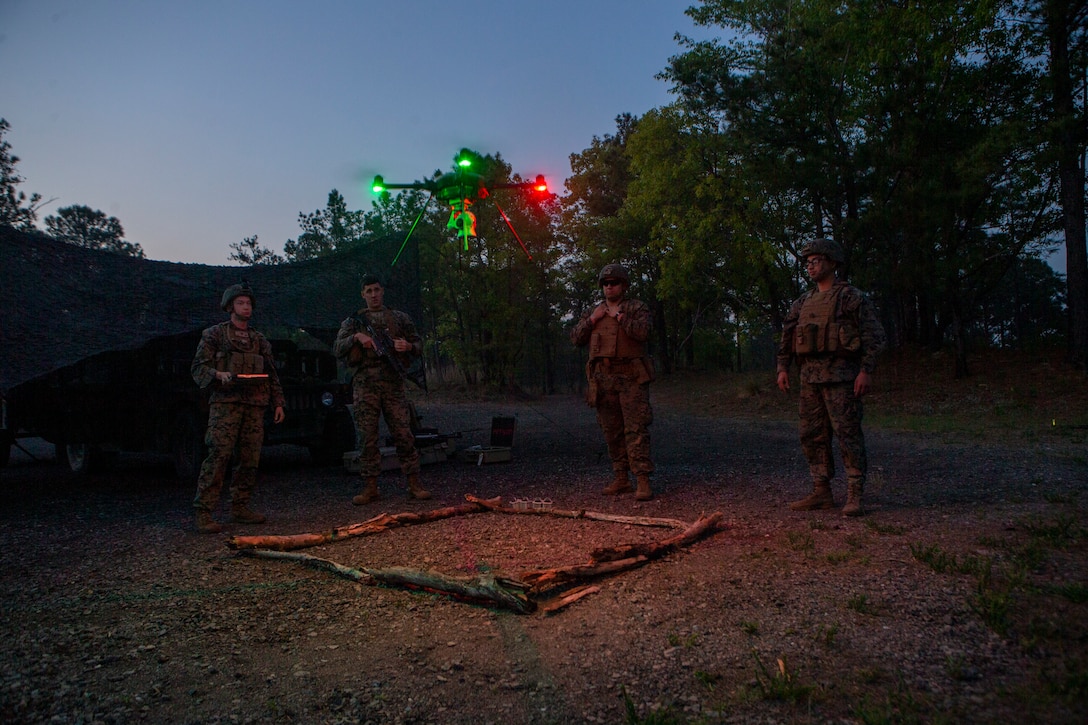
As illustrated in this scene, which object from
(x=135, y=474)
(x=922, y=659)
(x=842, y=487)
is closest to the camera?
(x=922, y=659)

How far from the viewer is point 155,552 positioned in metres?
5.08

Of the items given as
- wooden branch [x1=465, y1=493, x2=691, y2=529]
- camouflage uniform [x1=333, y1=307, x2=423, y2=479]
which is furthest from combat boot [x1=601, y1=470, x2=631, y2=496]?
camouflage uniform [x1=333, y1=307, x2=423, y2=479]

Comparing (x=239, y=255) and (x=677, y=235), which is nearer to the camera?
(x=677, y=235)

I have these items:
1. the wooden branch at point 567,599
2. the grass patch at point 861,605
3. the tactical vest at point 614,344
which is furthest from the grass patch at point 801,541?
the tactical vest at point 614,344

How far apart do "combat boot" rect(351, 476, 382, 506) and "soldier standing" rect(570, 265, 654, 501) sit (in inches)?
92.4

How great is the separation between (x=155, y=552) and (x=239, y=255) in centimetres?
5251

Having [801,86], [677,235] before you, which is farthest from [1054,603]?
[677,235]

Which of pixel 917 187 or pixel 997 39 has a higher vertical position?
pixel 997 39

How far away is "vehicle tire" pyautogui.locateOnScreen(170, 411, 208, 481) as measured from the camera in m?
8.37

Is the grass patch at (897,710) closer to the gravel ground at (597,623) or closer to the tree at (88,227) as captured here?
the gravel ground at (597,623)

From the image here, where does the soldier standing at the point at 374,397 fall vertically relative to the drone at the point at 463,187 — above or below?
below

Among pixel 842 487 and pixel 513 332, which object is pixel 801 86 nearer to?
pixel 842 487

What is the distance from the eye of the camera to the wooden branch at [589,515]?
16.6 feet

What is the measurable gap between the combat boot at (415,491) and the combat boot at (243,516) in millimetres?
1448
